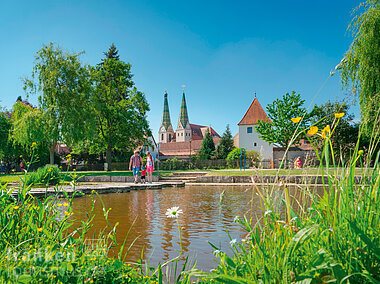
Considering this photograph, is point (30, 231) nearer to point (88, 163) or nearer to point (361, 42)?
point (361, 42)

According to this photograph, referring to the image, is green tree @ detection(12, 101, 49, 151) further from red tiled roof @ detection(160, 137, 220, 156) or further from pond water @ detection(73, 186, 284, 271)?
red tiled roof @ detection(160, 137, 220, 156)

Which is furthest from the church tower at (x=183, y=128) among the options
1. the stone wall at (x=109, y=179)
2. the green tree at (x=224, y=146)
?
the stone wall at (x=109, y=179)

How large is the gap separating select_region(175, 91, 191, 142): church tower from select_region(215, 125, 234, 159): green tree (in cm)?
5871

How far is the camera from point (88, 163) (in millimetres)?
42812

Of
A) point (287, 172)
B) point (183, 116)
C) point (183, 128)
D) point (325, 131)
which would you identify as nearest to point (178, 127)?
point (183, 128)

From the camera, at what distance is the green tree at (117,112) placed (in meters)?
28.1

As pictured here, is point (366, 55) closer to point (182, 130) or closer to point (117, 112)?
point (117, 112)

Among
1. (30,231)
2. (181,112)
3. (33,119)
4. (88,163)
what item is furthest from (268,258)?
(181,112)

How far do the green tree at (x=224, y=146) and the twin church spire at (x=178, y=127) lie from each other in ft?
193

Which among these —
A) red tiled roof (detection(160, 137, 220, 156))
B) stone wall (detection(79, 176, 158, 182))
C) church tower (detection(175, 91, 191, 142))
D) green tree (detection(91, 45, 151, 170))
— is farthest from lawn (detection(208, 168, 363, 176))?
church tower (detection(175, 91, 191, 142))

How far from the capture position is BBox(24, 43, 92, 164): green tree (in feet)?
72.2

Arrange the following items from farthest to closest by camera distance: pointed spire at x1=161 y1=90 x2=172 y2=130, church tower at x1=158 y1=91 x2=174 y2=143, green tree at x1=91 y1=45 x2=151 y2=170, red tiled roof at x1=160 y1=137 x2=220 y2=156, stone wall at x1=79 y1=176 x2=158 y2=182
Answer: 1. pointed spire at x1=161 y1=90 x2=172 y2=130
2. church tower at x1=158 y1=91 x2=174 y2=143
3. red tiled roof at x1=160 y1=137 x2=220 y2=156
4. green tree at x1=91 y1=45 x2=151 y2=170
5. stone wall at x1=79 y1=176 x2=158 y2=182

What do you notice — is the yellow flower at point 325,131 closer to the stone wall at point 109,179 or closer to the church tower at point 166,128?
the stone wall at point 109,179

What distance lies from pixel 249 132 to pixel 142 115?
26.2 m
